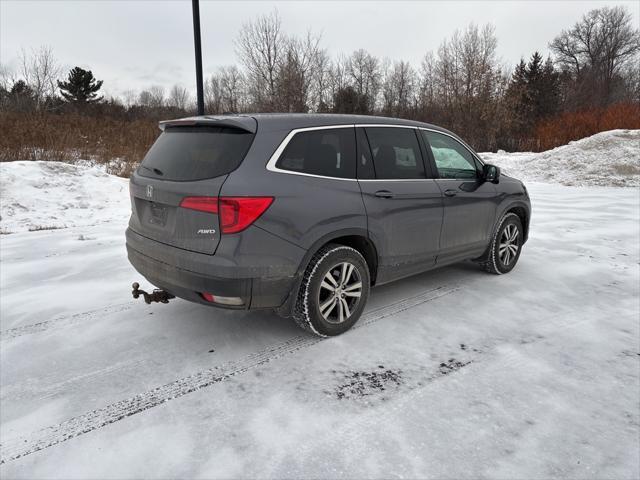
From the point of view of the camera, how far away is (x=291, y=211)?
3121mm

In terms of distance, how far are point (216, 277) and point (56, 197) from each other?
25.4 feet

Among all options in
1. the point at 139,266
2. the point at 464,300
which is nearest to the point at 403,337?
the point at 464,300

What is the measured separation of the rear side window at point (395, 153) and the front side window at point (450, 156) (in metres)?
0.25

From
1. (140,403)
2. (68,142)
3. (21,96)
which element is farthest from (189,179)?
(21,96)

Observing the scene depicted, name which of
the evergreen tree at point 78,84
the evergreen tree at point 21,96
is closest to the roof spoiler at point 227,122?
the evergreen tree at point 21,96

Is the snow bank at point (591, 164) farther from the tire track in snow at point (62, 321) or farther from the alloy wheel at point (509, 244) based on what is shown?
the tire track in snow at point (62, 321)

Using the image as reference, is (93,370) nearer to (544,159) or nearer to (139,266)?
(139,266)

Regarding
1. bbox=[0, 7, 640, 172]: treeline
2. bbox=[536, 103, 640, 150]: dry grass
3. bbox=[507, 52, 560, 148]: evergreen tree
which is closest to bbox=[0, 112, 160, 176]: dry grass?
bbox=[0, 7, 640, 172]: treeline

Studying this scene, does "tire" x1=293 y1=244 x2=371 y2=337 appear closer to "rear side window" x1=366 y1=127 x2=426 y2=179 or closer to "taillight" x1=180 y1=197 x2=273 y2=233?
"taillight" x1=180 y1=197 x2=273 y2=233

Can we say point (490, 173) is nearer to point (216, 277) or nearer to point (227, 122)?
point (227, 122)

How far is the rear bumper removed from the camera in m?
2.98

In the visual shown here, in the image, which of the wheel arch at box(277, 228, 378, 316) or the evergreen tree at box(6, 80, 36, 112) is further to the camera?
the evergreen tree at box(6, 80, 36, 112)

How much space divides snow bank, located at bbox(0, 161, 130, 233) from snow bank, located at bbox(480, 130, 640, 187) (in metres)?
13.7

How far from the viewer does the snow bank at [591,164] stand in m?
14.5
